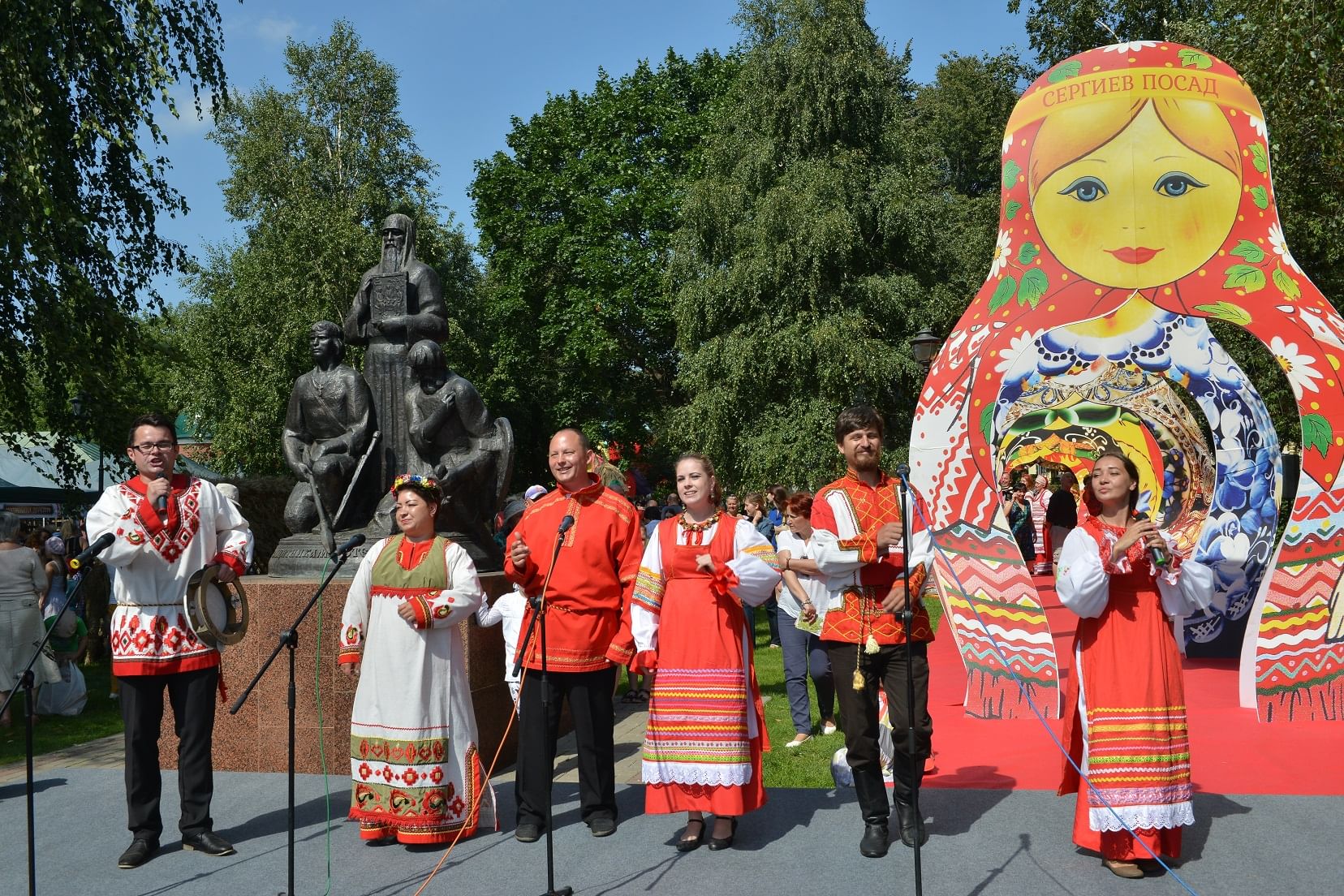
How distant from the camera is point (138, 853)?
5.45 metres

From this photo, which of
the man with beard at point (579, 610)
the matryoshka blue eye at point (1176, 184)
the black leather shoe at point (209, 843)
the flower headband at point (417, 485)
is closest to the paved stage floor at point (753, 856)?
the black leather shoe at point (209, 843)

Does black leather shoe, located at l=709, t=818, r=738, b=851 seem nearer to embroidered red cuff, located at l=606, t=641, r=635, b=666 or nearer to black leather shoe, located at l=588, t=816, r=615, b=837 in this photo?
black leather shoe, located at l=588, t=816, r=615, b=837

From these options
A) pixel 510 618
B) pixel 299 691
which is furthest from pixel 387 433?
pixel 510 618

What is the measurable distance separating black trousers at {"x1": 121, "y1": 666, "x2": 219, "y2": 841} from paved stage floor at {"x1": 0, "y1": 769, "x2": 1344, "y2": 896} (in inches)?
8.0

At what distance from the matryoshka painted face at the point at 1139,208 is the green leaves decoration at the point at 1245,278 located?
8.8 inches

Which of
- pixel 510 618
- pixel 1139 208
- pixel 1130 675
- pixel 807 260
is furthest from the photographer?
pixel 807 260

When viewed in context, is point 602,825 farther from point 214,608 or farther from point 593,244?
point 593,244

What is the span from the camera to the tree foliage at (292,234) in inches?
1055

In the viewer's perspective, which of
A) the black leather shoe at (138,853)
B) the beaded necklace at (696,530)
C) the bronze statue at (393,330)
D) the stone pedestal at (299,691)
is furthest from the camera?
the bronze statue at (393,330)

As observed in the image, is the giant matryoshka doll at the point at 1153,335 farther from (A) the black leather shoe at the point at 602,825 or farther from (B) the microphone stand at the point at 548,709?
(B) the microphone stand at the point at 548,709

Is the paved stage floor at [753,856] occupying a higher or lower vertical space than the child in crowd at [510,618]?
lower

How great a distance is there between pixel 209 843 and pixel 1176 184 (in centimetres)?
Answer: 837

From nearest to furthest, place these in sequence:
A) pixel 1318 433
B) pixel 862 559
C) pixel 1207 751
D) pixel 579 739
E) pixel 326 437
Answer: pixel 862 559
pixel 579 739
pixel 1207 751
pixel 326 437
pixel 1318 433

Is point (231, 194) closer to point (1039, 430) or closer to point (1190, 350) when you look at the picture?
point (1039, 430)
